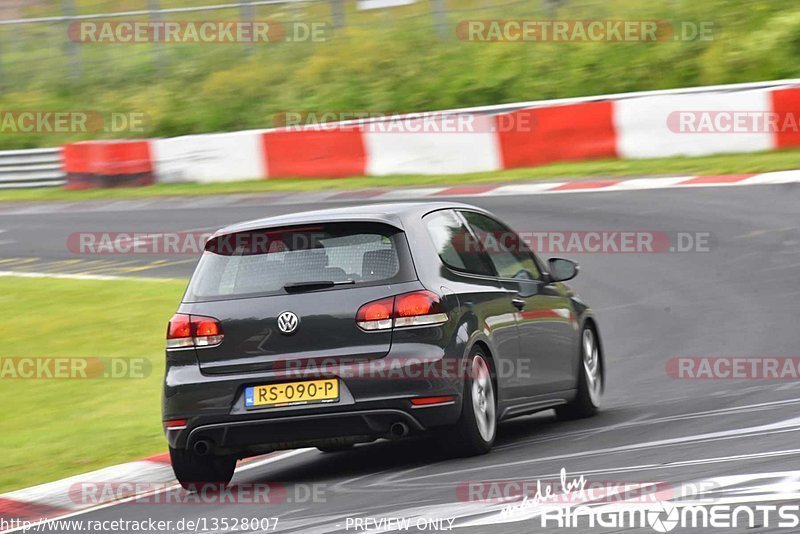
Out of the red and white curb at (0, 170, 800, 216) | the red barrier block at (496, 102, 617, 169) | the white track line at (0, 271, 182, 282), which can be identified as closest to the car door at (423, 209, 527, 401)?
the white track line at (0, 271, 182, 282)

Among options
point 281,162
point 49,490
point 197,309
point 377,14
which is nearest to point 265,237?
point 197,309

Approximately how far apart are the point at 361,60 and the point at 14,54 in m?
8.12

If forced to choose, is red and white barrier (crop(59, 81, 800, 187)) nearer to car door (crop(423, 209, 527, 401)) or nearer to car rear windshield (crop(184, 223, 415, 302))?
car door (crop(423, 209, 527, 401))

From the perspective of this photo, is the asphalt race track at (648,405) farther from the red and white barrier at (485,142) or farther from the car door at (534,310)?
the red and white barrier at (485,142)

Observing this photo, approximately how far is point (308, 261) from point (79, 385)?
4.78 m

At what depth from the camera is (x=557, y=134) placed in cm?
2125

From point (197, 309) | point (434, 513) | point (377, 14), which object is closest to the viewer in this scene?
point (434, 513)

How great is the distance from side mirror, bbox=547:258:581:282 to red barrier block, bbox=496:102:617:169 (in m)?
11.8

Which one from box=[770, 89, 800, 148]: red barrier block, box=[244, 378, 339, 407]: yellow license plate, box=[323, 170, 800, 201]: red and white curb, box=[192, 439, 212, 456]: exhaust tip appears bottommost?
box=[192, 439, 212, 456]: exhaust tip

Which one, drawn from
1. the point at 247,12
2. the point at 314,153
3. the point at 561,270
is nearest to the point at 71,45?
the point at 247,12

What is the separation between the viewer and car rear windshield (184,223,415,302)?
7.55 m

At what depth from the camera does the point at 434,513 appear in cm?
620

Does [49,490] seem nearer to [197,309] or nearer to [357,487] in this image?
[197,309]

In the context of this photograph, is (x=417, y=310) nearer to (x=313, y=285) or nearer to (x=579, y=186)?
(x=313, y=285)
